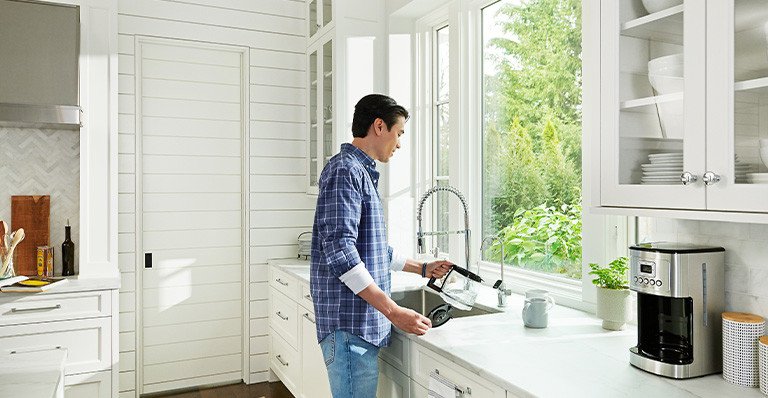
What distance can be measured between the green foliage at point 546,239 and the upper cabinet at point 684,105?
83 cm

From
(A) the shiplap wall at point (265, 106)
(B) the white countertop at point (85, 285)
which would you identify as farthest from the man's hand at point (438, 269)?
(A) the shiplap wall at point (265, 106)

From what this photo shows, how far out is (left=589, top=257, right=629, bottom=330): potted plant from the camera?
1970 mm

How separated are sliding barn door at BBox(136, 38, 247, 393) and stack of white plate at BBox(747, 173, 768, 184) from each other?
3.36 m

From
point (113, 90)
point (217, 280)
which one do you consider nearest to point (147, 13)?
point (113, 90)

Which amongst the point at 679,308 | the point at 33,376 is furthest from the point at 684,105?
the point at 33,376

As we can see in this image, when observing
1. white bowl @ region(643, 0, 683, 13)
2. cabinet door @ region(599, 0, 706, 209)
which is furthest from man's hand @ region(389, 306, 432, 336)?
white bowl @ region(643, 0, 683, 13)

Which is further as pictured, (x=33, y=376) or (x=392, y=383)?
(x=392, y=383)

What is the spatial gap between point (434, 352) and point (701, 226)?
0.91 metres

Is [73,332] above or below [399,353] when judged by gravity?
below

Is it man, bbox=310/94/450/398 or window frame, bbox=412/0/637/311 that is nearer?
man, bbox=310/94/450/398

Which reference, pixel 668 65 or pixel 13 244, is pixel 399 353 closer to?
pixel 668 65

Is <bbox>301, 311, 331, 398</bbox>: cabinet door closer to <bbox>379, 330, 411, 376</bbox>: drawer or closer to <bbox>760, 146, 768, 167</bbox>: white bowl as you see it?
<bbox>379, 330, 411, 376</bbox>: drawer

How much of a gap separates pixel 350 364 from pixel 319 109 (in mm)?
2155

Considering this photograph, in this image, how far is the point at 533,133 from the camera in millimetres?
2670
